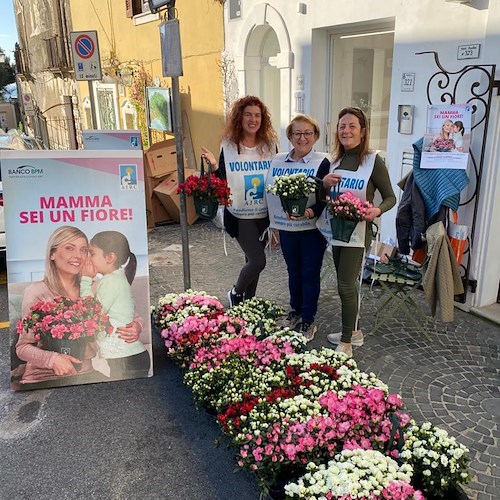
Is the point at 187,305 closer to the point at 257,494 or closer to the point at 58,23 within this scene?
the point at 257,494

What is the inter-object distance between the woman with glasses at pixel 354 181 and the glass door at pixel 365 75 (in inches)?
95.8

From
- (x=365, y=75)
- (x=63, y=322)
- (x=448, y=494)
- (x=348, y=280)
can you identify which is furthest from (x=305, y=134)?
(x=365, y=75)

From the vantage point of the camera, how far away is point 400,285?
4504 mm

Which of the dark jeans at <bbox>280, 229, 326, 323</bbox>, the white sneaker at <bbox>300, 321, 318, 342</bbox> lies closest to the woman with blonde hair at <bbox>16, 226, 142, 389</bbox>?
the dark jeans at <bbox>280, 229, 326, 323</bbox>

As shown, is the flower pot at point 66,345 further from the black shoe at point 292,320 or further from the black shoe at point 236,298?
the black shoe at point 292,320

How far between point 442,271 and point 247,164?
6.00ft

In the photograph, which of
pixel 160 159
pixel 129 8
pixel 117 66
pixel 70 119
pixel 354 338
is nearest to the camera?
pixel 354 338

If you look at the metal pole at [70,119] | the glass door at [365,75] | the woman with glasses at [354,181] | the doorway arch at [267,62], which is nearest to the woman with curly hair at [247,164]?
the woman with glasses at [354,181]

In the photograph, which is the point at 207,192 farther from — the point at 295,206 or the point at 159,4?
the point at 159,4

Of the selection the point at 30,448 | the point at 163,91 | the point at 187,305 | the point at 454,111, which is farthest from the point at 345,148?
the point at 163,91

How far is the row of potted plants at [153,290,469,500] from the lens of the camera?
2.24 meters

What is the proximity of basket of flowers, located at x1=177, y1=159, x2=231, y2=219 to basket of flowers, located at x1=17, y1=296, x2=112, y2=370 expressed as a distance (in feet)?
3.44

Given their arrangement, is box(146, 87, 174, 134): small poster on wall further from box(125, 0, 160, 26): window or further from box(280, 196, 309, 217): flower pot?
box(280, 196, 309, 217): flower pot

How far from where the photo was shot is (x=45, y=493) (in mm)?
2768
